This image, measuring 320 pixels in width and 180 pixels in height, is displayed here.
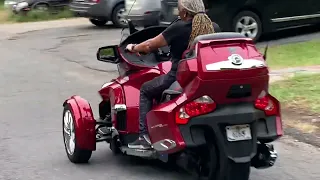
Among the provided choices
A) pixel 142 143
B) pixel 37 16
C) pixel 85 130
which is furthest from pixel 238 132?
pixel 37 16

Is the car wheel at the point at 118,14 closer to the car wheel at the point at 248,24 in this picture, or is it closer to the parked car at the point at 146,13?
the parked car at the point at 146,13

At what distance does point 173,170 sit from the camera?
6711mm

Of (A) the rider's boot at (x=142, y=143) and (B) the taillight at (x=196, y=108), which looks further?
(A) the rider's boot at (x=142, y=143)

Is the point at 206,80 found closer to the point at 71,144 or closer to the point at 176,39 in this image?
the point at 176,39

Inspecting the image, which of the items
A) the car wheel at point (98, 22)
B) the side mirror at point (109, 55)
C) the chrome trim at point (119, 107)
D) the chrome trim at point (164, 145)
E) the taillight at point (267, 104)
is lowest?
the car wheel at point (98, 22)

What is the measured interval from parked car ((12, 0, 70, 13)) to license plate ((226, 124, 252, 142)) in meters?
20.0

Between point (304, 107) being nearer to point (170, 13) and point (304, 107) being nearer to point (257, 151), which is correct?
point (257, 151)

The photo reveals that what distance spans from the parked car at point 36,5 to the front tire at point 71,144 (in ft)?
58.9

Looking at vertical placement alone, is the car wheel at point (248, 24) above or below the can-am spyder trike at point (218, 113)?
below

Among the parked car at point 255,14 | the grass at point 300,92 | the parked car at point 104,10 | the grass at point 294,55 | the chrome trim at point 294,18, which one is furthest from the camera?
the parked car at point 104,10

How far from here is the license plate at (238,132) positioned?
5477mm

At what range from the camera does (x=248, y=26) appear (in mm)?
14664

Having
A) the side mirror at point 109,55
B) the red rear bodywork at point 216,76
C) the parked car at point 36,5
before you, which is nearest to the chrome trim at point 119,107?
the side mirror at point 109,55

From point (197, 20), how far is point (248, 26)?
8912 millimetres
